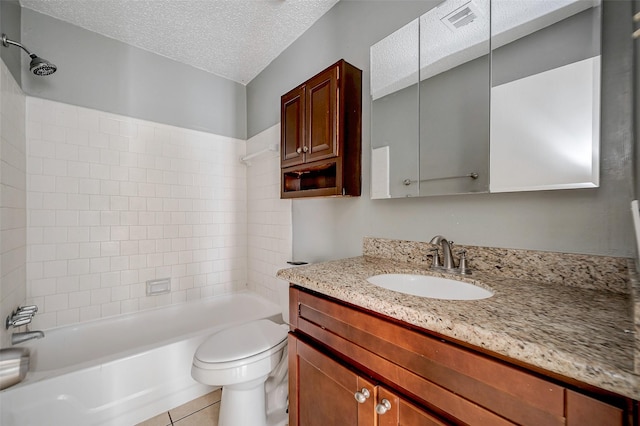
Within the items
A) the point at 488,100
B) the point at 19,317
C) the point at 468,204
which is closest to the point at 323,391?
the point at 468,204

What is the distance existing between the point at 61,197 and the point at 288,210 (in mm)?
1567

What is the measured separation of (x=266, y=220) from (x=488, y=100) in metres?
1.83

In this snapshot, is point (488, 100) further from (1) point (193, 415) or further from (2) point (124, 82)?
(2) point (124, 82)

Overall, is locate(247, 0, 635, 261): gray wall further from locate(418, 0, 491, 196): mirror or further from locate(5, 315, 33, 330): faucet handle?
locate(5, 315, 33, 330): faucet handle

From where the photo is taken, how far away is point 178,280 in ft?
7.26

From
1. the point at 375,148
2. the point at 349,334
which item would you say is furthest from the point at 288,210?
the point at 349,334

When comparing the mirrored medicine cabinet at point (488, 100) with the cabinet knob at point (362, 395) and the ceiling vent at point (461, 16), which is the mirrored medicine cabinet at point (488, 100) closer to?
the ceiling vent at point (461, 16)

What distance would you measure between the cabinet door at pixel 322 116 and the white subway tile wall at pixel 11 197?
156 centimetres

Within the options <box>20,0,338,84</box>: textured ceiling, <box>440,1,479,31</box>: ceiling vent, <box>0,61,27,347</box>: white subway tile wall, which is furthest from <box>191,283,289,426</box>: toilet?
<box>20,0,338,84</box>: textured ceiling

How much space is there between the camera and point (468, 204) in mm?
1043

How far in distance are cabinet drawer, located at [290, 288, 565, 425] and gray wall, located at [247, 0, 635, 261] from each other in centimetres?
57

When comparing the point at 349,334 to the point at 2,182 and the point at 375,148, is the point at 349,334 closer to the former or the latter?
the point at 375,148

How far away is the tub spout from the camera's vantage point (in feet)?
4.64

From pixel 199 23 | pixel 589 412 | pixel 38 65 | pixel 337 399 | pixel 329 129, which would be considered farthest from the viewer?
pixel 199 23
